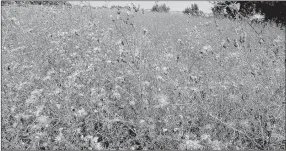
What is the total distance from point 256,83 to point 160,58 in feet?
4.23

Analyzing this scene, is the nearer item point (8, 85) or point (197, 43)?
point (8, 85)

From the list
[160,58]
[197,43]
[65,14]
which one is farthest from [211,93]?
[65,14]

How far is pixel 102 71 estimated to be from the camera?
348 centimetres

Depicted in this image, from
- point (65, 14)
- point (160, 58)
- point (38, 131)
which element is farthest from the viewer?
point (65, 14)

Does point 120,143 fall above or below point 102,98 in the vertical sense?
below

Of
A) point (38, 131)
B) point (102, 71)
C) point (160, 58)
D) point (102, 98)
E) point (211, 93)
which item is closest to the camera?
point (38, 131)

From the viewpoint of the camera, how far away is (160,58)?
3.92 m

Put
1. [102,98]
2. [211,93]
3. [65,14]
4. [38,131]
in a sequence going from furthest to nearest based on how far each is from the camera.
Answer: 1. [65,14]
2. [211,93]
3. [102,98]
4. [38,131]

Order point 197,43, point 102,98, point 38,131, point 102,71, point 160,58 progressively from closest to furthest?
point 38,131, point 102,98, point 102,71, point 160,58, point 197,43

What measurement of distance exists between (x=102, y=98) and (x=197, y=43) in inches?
106

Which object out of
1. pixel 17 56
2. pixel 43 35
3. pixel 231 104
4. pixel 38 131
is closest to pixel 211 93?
pixel 231 104

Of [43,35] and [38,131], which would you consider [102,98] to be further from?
[43,35]

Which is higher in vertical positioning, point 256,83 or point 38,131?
point 256,83

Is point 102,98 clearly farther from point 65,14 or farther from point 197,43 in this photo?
point 65,14
